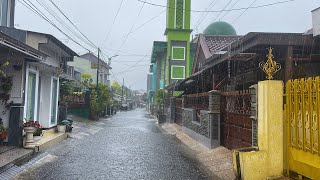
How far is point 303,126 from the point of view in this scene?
20.7ft

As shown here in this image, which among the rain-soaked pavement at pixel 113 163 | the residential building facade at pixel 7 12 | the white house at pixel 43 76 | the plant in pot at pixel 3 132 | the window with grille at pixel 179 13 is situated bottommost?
the rain-soaked pavement at pixel 113 163

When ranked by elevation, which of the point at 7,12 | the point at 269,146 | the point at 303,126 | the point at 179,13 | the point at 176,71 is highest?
the point at 179,13

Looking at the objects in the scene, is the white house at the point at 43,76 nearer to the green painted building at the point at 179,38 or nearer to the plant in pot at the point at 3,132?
the plant in pot at the point at 3,132

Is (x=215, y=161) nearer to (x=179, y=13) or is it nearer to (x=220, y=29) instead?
(x=220, y=29)

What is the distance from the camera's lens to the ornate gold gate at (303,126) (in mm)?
5879

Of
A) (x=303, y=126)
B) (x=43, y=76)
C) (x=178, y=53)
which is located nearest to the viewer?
(x=303, y=126)

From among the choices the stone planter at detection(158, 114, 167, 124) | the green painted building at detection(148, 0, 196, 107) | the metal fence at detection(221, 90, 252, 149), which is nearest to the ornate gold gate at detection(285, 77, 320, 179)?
the metal fence at detection(221, 90, 252, 149)

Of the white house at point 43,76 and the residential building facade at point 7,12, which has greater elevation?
the residential building facade at point 7,12

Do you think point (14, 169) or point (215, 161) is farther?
point (215, 161)

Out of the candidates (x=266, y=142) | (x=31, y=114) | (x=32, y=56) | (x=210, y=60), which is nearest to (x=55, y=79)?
(x=31, y=114)

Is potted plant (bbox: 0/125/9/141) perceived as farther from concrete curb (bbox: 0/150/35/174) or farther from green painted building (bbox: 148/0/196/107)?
green painted building (bbox: 148/0/196/107)

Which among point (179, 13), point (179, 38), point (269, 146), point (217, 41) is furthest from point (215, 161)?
point (179, 13)

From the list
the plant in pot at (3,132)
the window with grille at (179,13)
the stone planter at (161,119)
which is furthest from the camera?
the window with grille at (179,13)

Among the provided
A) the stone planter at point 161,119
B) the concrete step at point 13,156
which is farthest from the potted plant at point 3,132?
the stone planter at point 161,119
